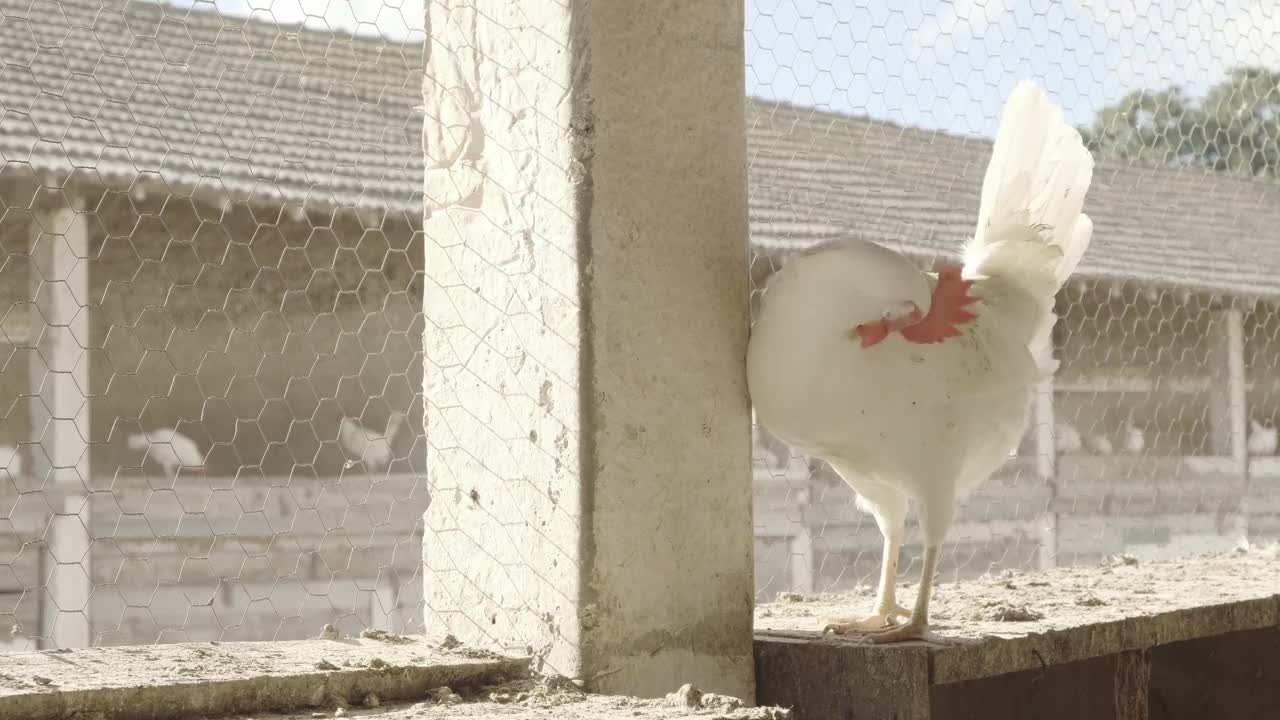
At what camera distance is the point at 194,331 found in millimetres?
5480

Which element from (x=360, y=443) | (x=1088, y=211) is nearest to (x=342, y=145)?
(x=360, y=443)

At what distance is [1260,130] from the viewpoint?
15.8ft

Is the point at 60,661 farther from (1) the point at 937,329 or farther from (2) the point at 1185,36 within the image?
(2) the point at 1185,36

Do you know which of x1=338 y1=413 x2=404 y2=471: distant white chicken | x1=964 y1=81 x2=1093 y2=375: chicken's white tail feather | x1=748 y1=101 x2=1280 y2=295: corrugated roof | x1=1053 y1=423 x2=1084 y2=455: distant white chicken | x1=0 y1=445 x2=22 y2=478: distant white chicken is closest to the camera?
x1=964 y1=81 x2=1093 y2=375: chicken's white tail feather

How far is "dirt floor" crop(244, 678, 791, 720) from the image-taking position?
5.16ft

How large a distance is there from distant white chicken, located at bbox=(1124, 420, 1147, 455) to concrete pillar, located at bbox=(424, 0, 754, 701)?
8.52 metres

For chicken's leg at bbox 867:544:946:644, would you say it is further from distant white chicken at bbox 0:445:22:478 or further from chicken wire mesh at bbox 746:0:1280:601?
distant white chicken at bbox 0:445:22:478

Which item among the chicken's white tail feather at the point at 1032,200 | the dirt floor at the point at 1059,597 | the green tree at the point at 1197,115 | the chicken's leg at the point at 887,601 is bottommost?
the dirt floor at the point at 1059,597

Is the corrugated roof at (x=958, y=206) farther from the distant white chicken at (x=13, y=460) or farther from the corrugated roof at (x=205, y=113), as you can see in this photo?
the distant white chicken at (x=13, y=460)

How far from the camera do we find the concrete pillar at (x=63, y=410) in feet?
17.8

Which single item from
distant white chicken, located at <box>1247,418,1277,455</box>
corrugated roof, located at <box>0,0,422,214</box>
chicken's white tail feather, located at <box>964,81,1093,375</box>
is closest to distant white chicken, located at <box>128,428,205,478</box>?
corrugated roof, located at <box>0,0,422,214</box>

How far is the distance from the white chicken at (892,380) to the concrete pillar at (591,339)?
0.10 meters

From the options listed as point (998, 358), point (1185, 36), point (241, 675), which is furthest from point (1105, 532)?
point (241, 675)

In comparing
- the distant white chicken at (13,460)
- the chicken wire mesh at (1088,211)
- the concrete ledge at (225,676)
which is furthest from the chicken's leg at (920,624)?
the distant white chicken at (13,460)
